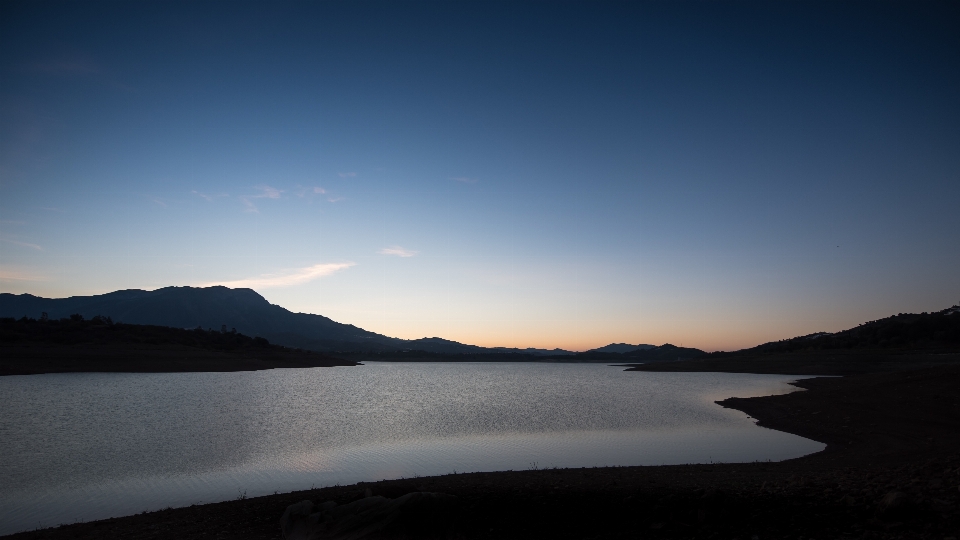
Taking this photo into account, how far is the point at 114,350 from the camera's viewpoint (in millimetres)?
69438

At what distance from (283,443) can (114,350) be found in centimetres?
6294

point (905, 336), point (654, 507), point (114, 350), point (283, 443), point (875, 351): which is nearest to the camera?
point (654, 507)

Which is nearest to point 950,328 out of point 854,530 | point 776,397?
point 776,397

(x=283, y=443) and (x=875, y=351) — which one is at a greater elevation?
(x=875, y=351)

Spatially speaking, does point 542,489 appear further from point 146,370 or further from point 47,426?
point 146,370

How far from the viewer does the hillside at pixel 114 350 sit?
200 ft

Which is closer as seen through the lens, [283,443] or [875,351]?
[283,443]

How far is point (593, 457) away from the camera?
725 inches

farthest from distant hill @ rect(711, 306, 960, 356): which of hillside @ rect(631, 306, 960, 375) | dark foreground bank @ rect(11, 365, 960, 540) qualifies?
dark foreground bank @ rect(11, 365, 960, 540)

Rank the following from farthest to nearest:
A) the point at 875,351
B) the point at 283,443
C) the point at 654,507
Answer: the point at 875,351
the point at 283,443
the point at 654,507

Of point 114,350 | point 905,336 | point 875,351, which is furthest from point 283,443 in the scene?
point 905,336

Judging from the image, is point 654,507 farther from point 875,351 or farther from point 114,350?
point 875,351

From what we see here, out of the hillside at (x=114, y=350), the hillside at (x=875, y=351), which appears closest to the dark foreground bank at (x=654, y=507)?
the hillside at (x=875, y=351)

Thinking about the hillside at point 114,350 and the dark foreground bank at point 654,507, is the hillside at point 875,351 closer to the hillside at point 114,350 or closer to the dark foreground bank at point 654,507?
the dark foreground bank at point 654,507
